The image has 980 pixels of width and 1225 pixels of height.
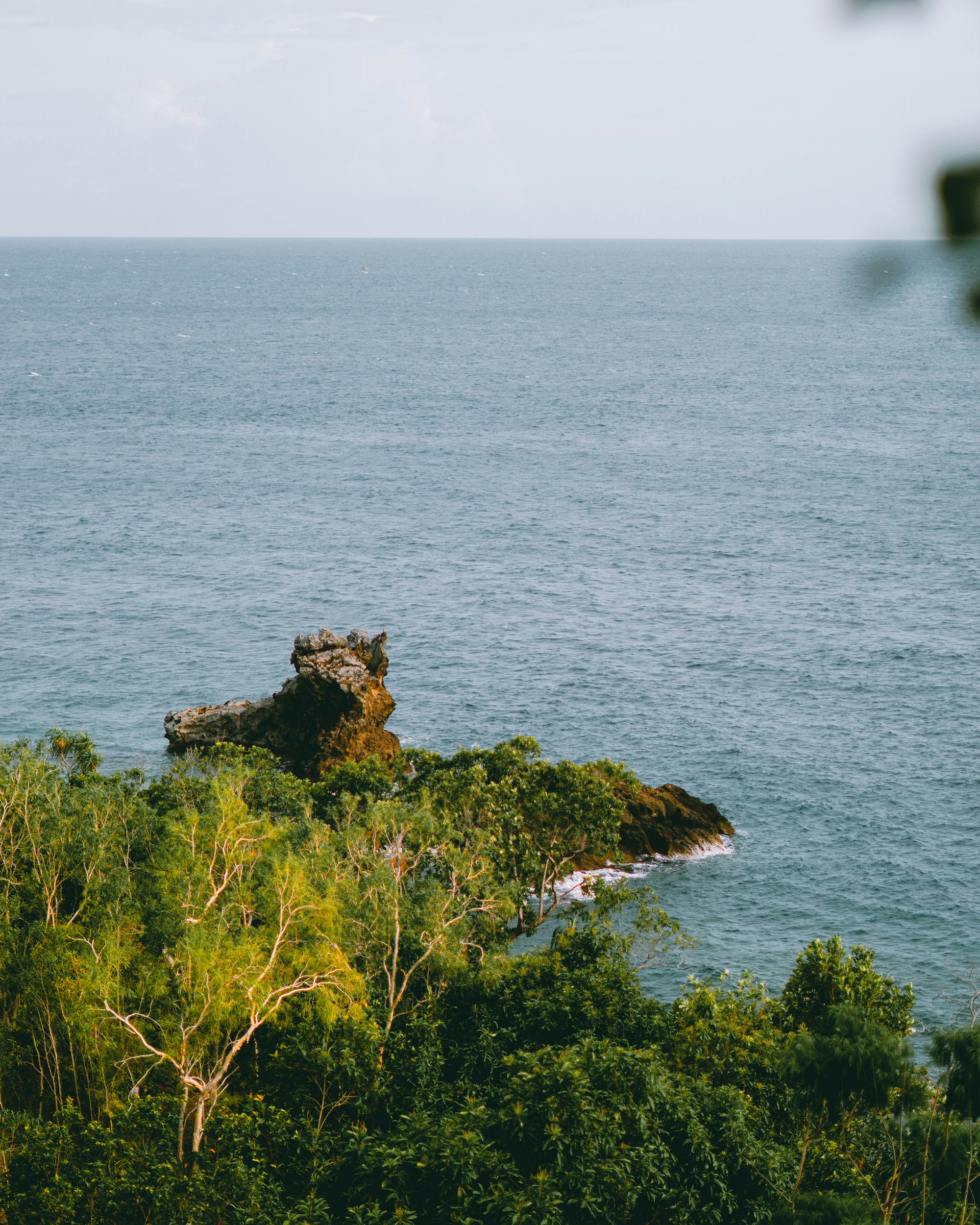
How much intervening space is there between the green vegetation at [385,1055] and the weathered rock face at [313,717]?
25337 millimetres

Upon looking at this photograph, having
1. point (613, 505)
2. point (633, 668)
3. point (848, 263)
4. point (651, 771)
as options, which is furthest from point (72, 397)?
point (848, 263)

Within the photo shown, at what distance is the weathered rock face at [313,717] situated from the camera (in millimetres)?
70500

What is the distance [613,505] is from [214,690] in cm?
6056

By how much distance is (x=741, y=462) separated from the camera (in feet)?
481

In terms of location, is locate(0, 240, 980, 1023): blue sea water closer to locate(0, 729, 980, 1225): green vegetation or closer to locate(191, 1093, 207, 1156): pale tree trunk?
locate(0, 729, 980, 1225): green vegetation

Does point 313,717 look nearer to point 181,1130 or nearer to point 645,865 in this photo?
point 645,865

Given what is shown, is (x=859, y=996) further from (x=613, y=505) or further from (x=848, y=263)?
(x=613, y=505)

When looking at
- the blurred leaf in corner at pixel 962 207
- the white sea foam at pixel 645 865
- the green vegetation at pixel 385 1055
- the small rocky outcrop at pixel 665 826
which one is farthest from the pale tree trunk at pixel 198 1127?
the small rocky outcrop at pixel 665 826

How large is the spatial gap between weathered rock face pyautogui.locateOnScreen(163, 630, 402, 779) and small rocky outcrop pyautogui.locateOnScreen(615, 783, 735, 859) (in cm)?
1586

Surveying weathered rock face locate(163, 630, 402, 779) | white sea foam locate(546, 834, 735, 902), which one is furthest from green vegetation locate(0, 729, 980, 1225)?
weathered rock face locate(163, 630, 402, 779)

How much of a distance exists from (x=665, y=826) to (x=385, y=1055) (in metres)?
34.9

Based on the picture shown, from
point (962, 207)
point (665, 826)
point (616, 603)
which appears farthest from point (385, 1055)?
point (616, 603)

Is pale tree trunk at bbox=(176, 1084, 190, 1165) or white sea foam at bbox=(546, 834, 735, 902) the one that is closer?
pale tree trunk at bbox=(176, 1084, 190, 1165)

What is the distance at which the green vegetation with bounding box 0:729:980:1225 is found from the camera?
2498 cm
